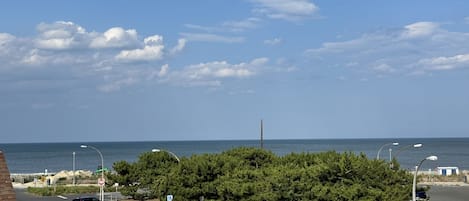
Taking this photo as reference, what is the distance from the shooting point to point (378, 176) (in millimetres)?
38312

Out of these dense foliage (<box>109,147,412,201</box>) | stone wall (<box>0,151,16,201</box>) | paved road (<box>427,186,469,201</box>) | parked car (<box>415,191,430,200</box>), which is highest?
stone wall (<box>0,151,16,201</box>)

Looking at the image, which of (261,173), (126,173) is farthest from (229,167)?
(126,173)

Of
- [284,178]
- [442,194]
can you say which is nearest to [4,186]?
[284,178]

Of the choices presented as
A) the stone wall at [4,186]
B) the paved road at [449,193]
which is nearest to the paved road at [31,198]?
the paved road at [449,193]

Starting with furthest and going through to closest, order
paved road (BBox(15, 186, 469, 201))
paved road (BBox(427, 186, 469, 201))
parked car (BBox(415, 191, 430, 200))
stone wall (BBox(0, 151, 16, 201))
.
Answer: paved road (BBox(15, 186, 469, 201)) < paved road (BBox(427, 186, 469, 201)) < parked car (BBox(415, 191, 430, 200)) < stone wall (BBox(0, 151, 16, 201))

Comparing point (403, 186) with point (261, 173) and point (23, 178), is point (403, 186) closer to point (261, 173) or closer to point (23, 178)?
point (261, 173)

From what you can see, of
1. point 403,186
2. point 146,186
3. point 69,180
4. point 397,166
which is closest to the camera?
point 403,186

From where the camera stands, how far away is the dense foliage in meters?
34.3

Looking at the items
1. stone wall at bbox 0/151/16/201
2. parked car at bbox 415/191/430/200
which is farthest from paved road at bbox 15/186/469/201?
stone wall at bbox 0/151/16/201

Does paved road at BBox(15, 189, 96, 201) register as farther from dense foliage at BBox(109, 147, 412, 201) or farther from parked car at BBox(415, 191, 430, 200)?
parked car at BBox(415, 191, 430, 200)

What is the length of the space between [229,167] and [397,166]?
1140 centimetres

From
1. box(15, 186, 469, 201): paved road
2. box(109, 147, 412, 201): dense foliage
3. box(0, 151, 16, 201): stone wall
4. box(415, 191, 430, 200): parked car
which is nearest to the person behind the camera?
box(0, 151, 16, 201): stone wall

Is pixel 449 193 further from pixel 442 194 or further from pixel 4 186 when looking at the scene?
pixel 4 186

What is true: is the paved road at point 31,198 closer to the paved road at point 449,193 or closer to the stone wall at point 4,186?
the paved road at point 449,193
